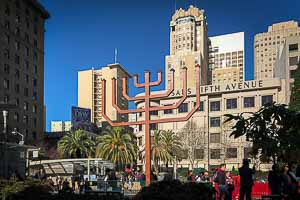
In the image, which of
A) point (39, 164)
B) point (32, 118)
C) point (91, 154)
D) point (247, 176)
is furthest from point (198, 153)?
point (247, 176)

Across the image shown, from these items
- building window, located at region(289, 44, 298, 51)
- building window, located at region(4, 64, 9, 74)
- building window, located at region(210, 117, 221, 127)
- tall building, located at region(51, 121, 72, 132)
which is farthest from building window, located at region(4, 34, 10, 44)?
tall building, located at region(51, 121, 72, 132)

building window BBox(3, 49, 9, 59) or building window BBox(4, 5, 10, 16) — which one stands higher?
building window BBox(4, 5, 10, 16)

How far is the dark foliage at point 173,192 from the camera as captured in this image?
8.46 m

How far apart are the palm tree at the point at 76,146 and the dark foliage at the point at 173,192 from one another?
64.4 meters

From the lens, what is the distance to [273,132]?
7.45 metres

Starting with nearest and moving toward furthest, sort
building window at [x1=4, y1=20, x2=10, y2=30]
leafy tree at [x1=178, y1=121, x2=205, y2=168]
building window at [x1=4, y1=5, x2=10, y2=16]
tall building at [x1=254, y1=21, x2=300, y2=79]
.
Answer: building window at [x1=4, y1=20, x2=10, y2=30]
building window at [x1=4, y1=5, x2=10, y2=16]
leafy tree at [x1=178, y1=121, x2=205, y2=168]
tall building at [x1=254, y1=21, x2=300, y2=79]

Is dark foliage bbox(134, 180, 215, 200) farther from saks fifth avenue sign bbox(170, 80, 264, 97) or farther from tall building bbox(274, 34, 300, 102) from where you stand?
saks fifth avenue sign bbox(170, 80, 264, 97)

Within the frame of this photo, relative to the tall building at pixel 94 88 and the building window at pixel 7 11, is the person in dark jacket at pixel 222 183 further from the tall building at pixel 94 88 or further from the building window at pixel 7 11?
the tall building at pixel 94 88

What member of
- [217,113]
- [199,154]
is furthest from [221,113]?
[199,154]

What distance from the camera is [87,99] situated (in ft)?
525

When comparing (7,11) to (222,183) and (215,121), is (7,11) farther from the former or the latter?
(222,183)

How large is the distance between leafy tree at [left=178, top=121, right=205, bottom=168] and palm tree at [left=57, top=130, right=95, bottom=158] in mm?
15581

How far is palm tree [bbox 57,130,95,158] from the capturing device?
238ft

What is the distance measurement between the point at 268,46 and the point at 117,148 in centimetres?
11632
